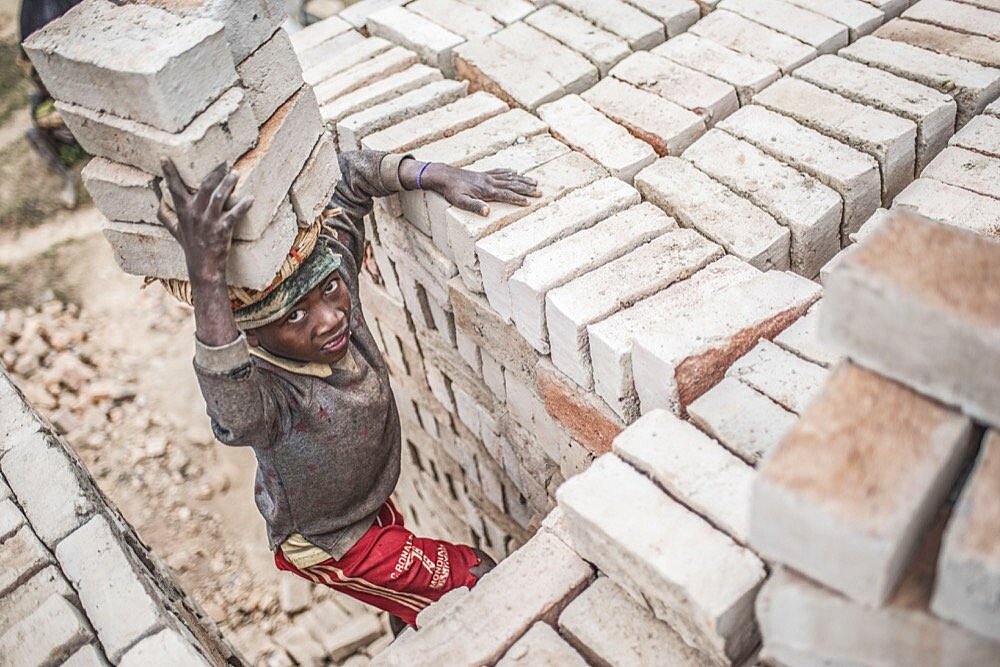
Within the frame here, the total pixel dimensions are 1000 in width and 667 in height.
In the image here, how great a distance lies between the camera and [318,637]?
14.8 ft

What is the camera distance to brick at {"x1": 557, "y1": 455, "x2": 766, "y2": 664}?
1767 millimetres

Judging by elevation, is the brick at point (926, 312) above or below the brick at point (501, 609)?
above

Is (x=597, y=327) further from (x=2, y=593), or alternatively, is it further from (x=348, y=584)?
(x=2, y=593)

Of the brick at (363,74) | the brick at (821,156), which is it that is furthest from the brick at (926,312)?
the brick at (363,74)

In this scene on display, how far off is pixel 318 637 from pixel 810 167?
3.44 m

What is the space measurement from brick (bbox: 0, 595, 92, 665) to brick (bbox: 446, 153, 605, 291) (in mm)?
1572

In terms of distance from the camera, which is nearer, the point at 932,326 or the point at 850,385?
the point at 932,326

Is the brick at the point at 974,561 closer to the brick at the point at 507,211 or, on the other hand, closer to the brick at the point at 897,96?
the brick at the point at 507,211

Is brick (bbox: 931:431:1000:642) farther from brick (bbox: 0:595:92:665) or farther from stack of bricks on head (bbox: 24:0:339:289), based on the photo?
brick (bbox: 0:595:92:665)

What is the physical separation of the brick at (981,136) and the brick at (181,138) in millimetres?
2279

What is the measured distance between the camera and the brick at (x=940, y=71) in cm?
293

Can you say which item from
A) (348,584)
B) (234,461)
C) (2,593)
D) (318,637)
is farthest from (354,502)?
(234,461)

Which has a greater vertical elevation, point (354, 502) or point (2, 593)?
point (2, 593)

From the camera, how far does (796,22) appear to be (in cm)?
343
